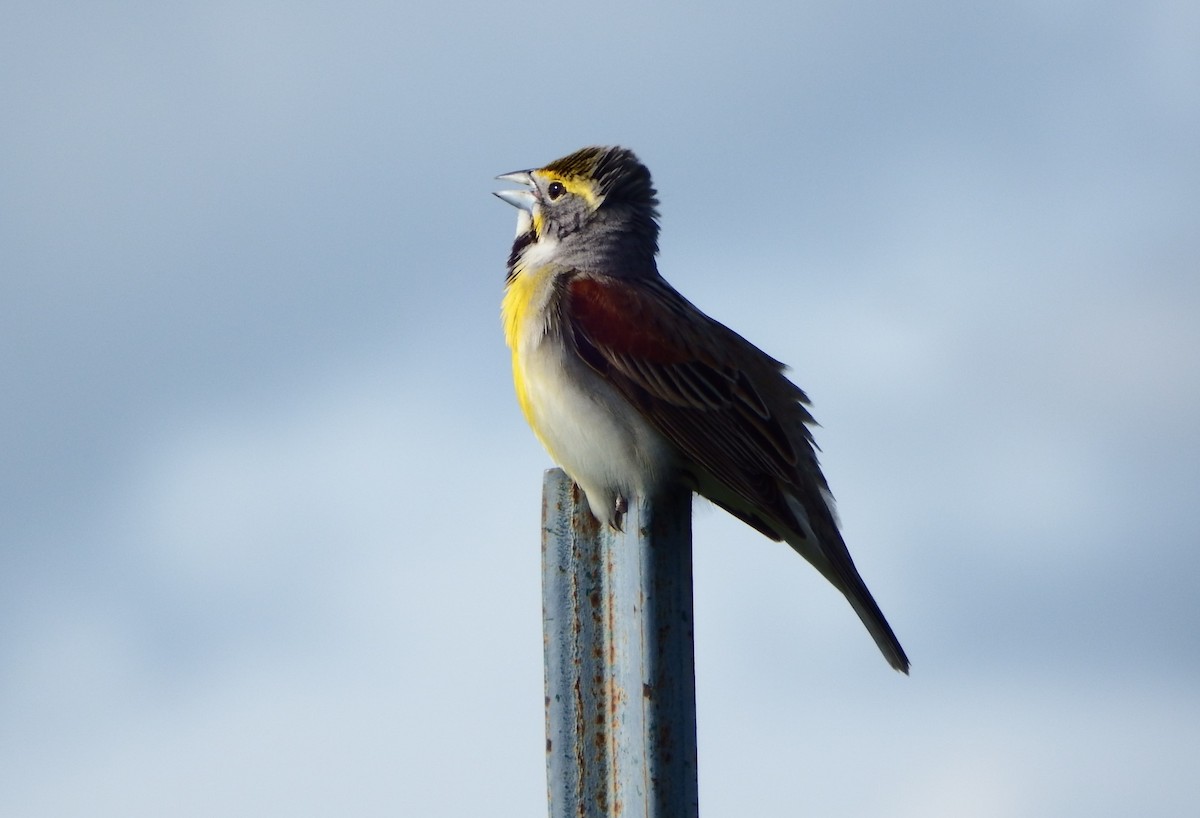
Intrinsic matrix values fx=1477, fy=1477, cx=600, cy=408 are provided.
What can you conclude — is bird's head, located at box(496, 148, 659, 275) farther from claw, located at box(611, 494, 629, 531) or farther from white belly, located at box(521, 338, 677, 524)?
claw, located at box(611, 494, 629, 531)

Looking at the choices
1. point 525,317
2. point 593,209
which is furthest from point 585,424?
point 593,209

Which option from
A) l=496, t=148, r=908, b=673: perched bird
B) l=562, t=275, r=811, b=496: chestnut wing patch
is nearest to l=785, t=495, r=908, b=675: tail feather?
l=496, t=148, r=908, b=673: perched bird

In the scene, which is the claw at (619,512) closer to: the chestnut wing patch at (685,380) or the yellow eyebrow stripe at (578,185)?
the chestnut wing patch at (685,380)

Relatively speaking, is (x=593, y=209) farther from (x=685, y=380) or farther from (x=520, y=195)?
(x=685, y=380)

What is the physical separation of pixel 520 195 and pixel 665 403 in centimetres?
210

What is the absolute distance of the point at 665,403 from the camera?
7.30 meters

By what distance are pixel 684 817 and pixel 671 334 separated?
3290mm

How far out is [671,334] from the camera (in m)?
7.61

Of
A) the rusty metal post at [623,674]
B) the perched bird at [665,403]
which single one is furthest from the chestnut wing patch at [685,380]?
the rusty metal post at [623,674]

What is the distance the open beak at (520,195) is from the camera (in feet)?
28.8

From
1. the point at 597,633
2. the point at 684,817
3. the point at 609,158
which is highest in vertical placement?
the point at 609,158

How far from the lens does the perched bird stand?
7129mm

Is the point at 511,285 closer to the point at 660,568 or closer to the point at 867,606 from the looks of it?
the point at 867,606

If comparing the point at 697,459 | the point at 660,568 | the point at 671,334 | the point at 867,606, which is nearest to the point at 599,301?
the point at 671,334
